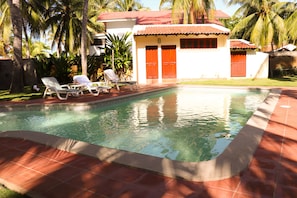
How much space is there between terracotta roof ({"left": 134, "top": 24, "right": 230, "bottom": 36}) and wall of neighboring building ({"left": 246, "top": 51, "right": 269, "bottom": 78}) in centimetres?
351

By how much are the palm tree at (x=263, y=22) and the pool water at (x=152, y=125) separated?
17670 mm

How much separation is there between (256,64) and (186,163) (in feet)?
67.9

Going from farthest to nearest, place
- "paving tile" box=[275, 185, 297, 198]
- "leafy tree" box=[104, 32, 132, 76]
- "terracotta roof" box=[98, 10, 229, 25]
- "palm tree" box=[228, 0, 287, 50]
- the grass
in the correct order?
"terracotta roof" box=[98, 10, 229, 25]
"palm tree" box=[228, 0, 287, 50]
"leafy tree" box=[104, 32, 132, 76]
the grass
"paving tile" box=[275, 185, 297, 198]

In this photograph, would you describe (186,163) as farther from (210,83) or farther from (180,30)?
(180,30)

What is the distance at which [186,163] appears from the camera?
375 centimetres

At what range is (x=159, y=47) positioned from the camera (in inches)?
826

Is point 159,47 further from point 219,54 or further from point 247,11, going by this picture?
point 247,11

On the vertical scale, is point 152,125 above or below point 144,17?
below

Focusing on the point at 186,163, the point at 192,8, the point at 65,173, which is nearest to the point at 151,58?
the point at 192,8

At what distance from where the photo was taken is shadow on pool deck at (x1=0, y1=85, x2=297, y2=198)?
310 cm

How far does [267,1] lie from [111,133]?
2686cm

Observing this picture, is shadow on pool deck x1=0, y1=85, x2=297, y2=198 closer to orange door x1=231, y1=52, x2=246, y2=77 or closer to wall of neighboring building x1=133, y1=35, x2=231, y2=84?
wall of neighboring building x1=133, y1=35, x2=231, y2=84

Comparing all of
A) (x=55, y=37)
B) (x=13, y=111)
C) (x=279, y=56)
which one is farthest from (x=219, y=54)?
(x=55, y=37)

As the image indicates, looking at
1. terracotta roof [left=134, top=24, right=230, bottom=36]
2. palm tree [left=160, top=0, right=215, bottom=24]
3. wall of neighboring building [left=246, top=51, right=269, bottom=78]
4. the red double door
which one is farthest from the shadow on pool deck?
palm tree [left=160, top=0, right=215, bottom=24]
